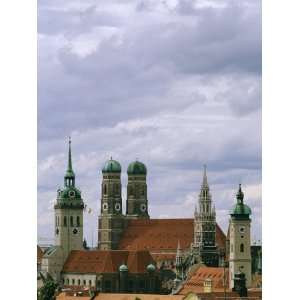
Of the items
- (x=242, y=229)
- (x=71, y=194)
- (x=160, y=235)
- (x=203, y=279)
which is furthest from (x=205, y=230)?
(x=242, y=229)

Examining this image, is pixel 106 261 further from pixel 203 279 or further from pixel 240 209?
pixel 240 209

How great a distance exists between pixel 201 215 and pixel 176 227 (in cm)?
267

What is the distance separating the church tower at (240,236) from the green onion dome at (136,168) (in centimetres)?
1376

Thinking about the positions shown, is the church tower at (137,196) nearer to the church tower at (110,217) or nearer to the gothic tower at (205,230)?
the church tower at (110,217)

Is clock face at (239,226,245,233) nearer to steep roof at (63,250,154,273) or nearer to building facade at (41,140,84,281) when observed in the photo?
steep roof at (63,250,154,273)

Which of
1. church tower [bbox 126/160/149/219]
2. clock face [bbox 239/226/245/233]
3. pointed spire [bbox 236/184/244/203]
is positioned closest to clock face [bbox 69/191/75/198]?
church tower [bbox 126/160/149/219]

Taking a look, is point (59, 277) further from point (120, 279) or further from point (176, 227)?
point (176, 227)

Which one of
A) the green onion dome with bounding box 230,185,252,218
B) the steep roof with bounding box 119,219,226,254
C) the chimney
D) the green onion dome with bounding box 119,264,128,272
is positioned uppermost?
the green onion dome with bounding box 230,185,252,218

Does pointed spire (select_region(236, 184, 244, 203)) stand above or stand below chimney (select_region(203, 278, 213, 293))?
above

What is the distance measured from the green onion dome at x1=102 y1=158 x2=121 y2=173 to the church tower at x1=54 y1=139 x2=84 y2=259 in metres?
1.87

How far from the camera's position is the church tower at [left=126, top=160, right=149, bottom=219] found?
50438 millimetres

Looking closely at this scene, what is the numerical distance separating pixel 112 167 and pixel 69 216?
3574 mm
